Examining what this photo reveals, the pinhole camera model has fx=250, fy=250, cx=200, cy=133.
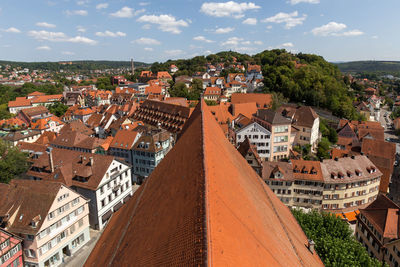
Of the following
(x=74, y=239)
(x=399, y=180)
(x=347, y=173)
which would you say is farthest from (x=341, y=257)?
(x=399, y=180)

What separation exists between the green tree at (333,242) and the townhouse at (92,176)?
22.8 m

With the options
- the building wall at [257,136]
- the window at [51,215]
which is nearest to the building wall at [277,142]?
the building wall at [257,136]

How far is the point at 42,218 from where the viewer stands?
24.1 m

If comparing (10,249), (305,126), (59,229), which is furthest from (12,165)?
(305,126)

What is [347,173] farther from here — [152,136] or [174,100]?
[174,100]

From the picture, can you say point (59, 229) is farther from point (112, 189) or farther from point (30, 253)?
point (112, 189)

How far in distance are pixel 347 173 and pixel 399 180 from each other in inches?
735

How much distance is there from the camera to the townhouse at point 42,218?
78.1 ft

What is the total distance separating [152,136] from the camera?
42.3 m

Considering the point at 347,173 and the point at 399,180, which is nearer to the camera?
the point at 347,173

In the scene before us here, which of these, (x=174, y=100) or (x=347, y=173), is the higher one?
(x=174, y=100)

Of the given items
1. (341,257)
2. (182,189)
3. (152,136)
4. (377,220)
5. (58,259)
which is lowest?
(58,259)

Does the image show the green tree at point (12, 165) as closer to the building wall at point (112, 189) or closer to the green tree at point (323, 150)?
the building wall at point (112, 189)

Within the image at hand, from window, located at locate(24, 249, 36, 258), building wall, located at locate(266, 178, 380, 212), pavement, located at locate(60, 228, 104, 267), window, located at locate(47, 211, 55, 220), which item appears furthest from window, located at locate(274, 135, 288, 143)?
window, located at locate(24, 249, 36, 258)
